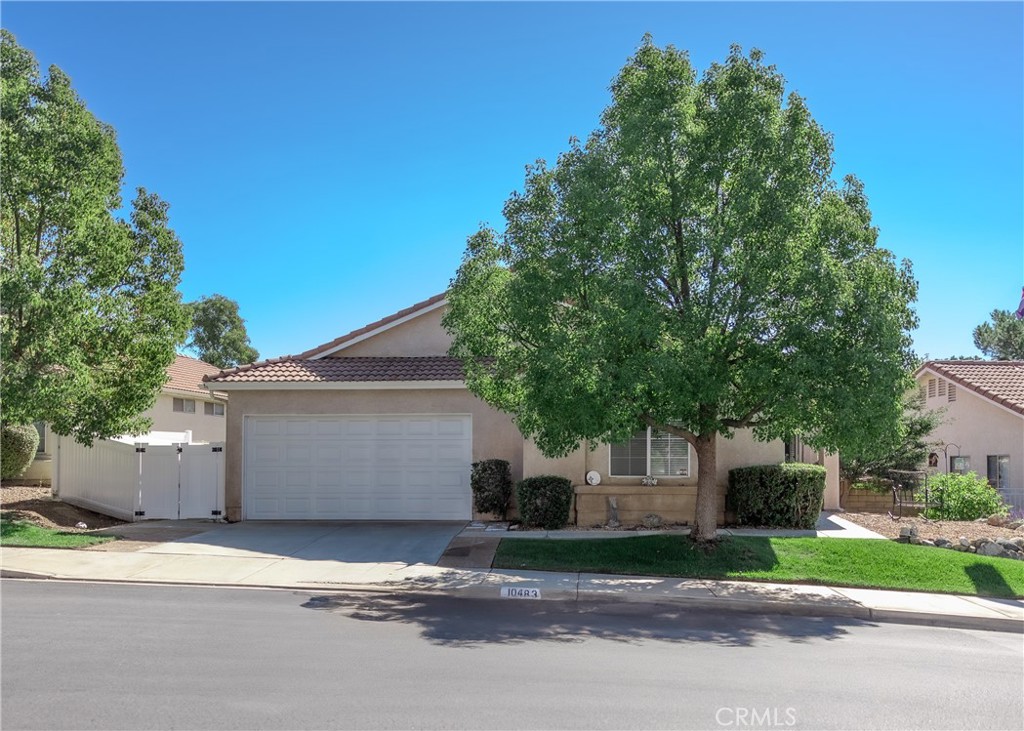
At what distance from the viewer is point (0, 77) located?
13.6 meters

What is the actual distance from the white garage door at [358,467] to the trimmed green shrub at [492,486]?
0.58m

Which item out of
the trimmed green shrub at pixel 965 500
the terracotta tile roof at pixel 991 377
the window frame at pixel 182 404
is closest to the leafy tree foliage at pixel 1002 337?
the terracotta tile roof at pixel 991 377

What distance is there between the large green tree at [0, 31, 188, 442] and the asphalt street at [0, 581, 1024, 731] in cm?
472

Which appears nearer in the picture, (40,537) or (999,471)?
(40,537)

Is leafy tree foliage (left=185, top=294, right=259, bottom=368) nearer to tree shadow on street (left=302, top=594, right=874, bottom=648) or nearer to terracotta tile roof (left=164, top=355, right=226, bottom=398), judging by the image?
terracotta tile roof (left=164, top=355, right=226, bottom=398)

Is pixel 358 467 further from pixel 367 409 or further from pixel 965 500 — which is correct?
pixel 965 500

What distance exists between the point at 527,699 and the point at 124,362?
12.0 m

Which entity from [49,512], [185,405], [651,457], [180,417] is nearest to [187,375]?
[185,405]

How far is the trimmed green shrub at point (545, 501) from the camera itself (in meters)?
15.0

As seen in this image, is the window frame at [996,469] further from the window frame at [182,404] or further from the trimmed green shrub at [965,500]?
the window frame at [182,404]

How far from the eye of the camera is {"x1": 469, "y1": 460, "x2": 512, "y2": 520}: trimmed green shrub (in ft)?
51.7

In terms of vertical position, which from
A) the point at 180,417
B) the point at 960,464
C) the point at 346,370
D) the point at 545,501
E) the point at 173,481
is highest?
the point at 346,370

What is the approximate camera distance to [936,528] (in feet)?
49.5

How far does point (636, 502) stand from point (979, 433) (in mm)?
15554
